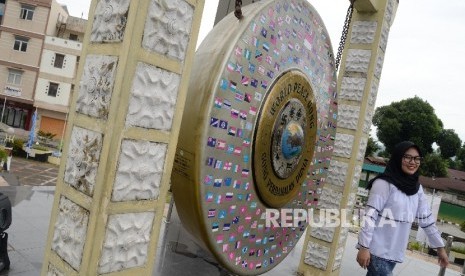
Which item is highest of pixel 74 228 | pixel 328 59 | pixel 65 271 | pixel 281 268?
pixel 328 59

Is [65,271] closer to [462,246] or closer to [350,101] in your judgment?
[350,101]

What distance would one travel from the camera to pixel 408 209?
100 inches

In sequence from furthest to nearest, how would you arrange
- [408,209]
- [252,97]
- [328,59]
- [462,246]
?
[462,246]
[408,209]
[328,59]
[252,97]

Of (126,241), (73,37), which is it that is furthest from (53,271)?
(73,37)

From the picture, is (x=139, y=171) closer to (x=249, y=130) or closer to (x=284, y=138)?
(x=249, y=130)

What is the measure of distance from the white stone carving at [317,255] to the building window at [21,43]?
2125 cm

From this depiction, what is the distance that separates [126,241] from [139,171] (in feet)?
0.95

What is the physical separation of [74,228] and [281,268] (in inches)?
121

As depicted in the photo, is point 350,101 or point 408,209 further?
point 350,101

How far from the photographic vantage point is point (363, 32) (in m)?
4.12

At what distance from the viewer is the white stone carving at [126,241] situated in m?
1.43

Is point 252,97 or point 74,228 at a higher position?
point 252,97

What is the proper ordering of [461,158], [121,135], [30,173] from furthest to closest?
[461,158]
[30,173]
[121,135]

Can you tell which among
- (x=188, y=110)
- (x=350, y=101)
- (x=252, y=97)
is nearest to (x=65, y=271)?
(x=188, y=110)
